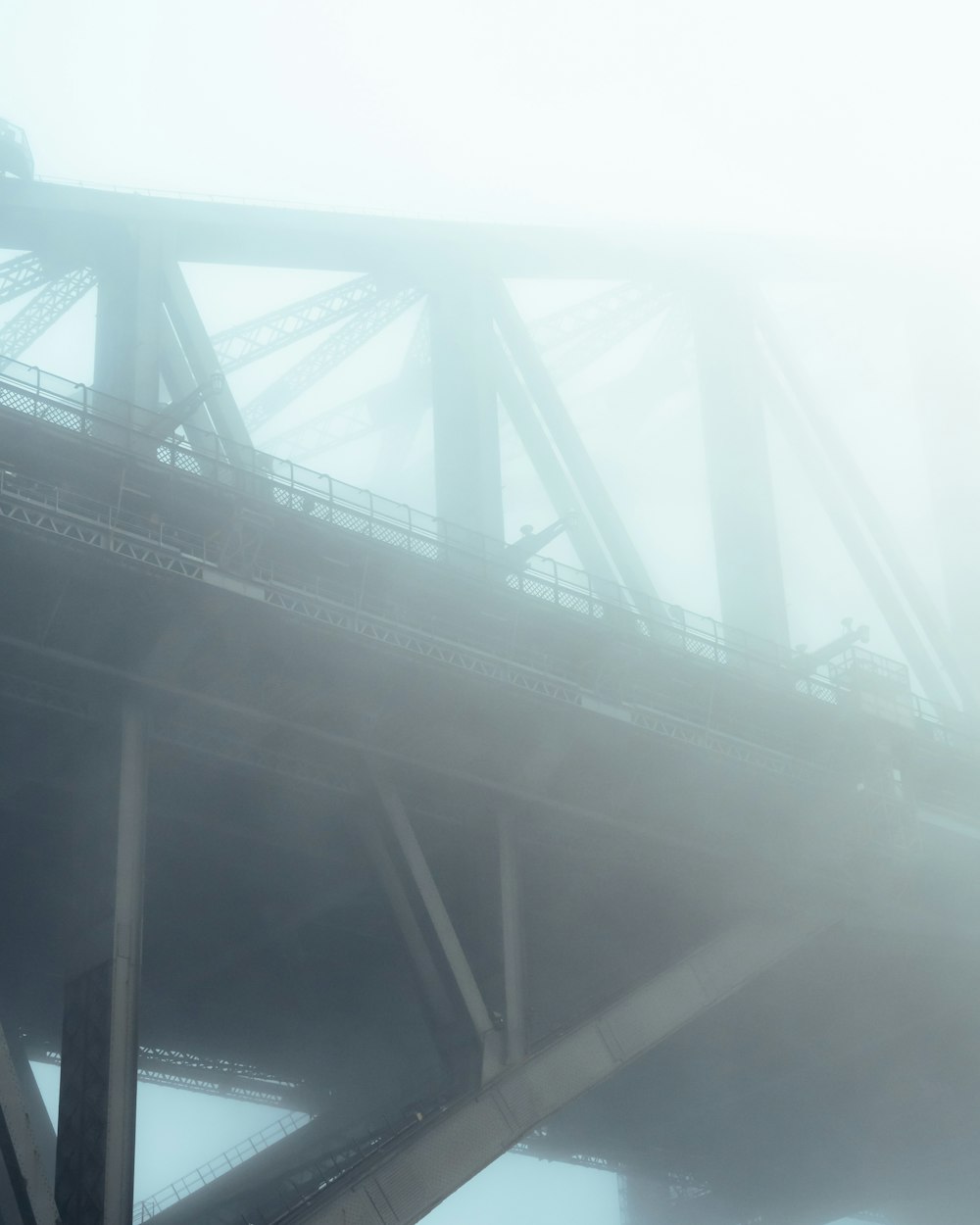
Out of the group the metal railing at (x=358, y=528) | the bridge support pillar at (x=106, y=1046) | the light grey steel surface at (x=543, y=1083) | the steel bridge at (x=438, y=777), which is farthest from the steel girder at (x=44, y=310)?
the light grey steel surface at (x=543, y=1083)

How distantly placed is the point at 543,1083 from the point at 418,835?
579 cm

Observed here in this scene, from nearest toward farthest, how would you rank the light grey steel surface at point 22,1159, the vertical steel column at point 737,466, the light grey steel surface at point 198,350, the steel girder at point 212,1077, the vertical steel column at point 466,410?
the light grey steel surface at point 22,1159 → the light grey steel surface at point 198,350 → the vertical steel column at point 466,410 → the vertical steel column at point 737,466 → the steel girder at point 212,1077

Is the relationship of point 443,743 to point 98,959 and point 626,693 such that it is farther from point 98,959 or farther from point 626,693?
point 98,959

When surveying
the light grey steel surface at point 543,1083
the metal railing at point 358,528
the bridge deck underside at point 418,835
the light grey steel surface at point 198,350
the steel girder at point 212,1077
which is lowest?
the light grey steel surface at point 543,1083

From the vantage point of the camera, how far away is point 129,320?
3291 centimetres

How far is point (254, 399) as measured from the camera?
41.2 meters

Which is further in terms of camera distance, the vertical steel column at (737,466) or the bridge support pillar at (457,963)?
the vertical steel column at (737,466)

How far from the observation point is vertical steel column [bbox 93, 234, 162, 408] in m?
31.0

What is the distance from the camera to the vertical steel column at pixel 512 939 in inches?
1013

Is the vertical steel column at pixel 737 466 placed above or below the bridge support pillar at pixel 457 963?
above

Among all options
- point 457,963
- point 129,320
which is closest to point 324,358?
point 129,320

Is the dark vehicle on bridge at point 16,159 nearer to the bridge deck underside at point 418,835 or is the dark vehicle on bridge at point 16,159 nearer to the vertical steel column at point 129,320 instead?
the vertical steel column at point 129,320

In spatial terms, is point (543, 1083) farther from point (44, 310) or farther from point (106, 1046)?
point (44, 310)

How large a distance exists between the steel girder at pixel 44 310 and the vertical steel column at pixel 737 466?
17313 mm
